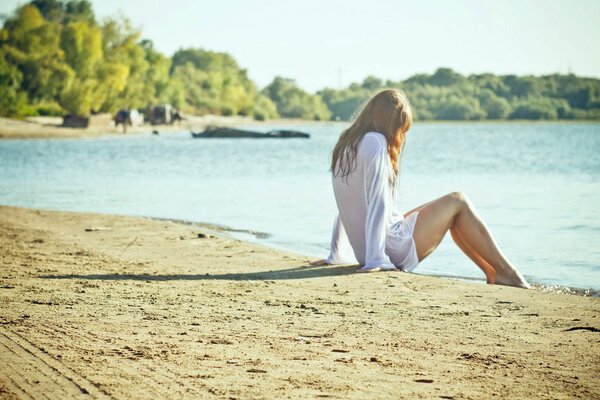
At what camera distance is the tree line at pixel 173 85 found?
8112cm

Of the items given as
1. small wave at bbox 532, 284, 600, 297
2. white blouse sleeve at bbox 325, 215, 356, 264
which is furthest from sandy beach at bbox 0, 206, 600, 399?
small wave at bbox 532, 284, 600, 297

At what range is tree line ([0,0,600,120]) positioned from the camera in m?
81.1

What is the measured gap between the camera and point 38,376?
14.5ft

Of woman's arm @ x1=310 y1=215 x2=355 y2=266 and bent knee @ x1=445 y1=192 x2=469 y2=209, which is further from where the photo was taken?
woman's arm @ x1=310 y1=215 x2=355 y2=266

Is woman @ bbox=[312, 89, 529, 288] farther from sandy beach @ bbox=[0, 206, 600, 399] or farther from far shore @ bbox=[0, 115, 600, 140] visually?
far shore @ bbox=[0, 115, 600, 140]

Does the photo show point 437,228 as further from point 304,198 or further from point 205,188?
point 205,188

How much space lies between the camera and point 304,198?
782 inches

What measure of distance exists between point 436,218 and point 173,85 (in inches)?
4188

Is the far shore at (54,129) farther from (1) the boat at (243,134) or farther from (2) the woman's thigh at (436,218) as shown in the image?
(2) the woman's thigh at (436,218)

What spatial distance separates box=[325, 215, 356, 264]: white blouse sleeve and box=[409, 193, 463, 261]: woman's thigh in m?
0.85

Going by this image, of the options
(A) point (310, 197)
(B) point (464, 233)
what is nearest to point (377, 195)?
(B) point (464, 233)

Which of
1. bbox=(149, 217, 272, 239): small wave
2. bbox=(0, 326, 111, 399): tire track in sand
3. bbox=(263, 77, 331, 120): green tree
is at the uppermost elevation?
bbox=(263, 77, 331, 120): green tree

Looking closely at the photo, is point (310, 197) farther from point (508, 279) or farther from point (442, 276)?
point (508, 279)

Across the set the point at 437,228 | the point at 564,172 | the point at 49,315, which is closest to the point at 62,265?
the point at 49,315
